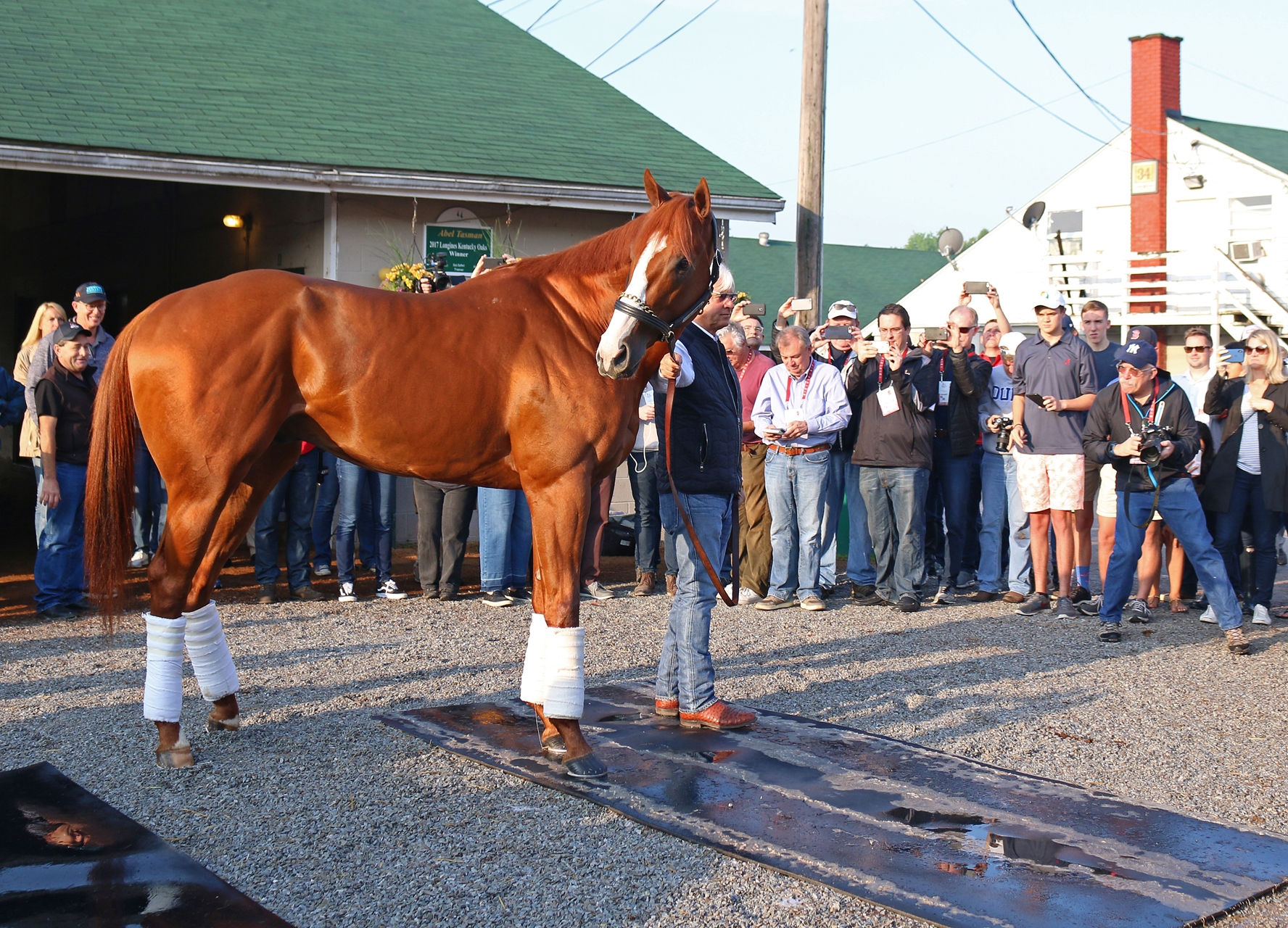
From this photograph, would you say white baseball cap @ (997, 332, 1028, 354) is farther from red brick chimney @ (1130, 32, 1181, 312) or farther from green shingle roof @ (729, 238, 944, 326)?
red brick chimney @ (1130, 32, 1181, 312)

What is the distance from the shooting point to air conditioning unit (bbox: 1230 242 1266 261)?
25.9 meters

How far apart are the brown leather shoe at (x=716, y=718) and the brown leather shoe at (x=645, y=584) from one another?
13.0 ft

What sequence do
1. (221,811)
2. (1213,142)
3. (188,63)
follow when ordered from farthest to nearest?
(1213,142)
(188,63)
(221,811)

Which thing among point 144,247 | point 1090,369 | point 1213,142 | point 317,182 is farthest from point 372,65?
point 1213,142

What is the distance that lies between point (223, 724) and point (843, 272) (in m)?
29.7

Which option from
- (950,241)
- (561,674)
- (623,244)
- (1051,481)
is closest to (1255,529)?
(1051,481)

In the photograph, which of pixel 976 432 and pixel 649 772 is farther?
pixel 976 432

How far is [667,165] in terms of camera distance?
13094mm

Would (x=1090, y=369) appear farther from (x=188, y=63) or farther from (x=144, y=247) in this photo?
(x=144, y=247)

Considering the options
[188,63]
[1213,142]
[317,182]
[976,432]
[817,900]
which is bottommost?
[817,900]

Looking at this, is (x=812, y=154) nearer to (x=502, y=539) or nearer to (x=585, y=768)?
(x=502, y=539)

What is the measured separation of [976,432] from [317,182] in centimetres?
649

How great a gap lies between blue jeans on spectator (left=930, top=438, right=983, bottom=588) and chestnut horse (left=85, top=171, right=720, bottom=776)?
5285 mm

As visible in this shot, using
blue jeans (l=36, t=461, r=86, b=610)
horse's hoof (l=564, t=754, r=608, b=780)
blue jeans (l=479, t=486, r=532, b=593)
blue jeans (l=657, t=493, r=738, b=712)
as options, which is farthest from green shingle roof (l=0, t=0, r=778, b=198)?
horse's hoof (l=564, t=754, r=608, b=780)
